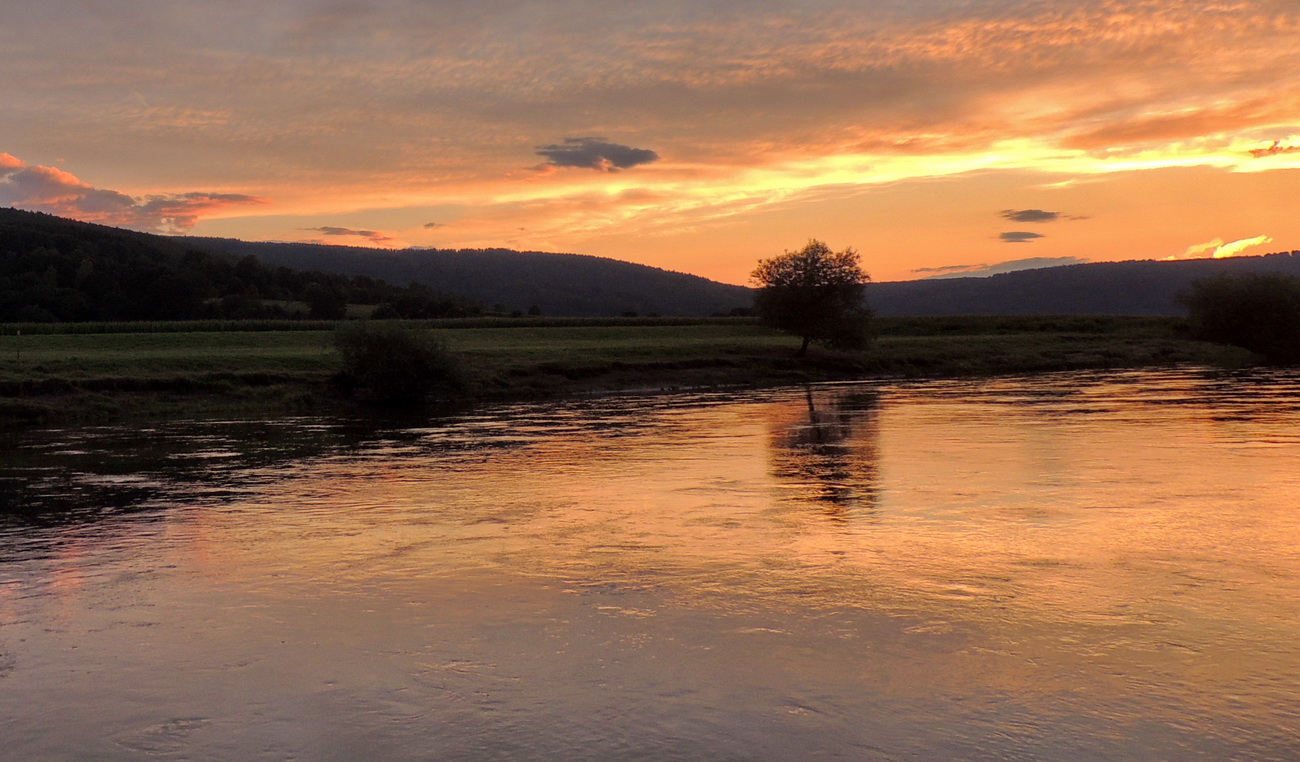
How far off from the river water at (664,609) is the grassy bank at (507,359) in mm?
21608

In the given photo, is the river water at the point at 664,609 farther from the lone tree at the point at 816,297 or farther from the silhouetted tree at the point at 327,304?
the silhouetted tree at the point at 327,304

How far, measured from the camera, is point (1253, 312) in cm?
8925

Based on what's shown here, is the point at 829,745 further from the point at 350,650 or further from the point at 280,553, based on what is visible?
the point at 280,553

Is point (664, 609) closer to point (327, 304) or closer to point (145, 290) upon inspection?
point (145, 290)

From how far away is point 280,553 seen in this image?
16078 mm

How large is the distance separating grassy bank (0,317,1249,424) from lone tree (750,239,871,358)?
5.99 ft

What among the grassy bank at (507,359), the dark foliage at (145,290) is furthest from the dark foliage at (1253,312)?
the dark foliage at (145,290)

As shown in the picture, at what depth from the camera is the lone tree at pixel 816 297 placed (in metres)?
76.2

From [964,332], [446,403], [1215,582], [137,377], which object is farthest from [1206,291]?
[1215,582]

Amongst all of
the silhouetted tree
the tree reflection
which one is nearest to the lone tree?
the tree reflection

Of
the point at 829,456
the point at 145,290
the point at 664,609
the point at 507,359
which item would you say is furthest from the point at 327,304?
the point at 664,609

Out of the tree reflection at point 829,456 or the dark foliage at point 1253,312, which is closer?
the tree reflection at point 829,456

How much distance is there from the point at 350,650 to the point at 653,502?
10.2 m

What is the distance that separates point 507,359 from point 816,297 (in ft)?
81.2
